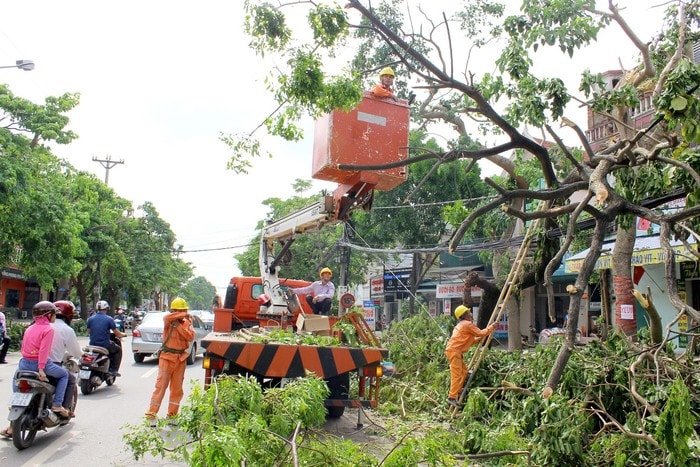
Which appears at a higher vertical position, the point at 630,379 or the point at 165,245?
the point at 165,245

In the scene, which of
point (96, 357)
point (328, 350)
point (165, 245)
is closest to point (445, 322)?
point (328, 350)

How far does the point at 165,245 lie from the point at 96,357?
33347 mm

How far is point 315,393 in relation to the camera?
473cm

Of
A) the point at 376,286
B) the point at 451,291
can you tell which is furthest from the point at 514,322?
the point at 376,286

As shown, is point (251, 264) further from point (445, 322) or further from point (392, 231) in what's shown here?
point (445, 322)

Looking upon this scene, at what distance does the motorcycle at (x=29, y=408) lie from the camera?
19.6 ft

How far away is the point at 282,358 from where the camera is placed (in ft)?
22.8

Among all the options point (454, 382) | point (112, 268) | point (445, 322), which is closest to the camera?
point (454, 382)

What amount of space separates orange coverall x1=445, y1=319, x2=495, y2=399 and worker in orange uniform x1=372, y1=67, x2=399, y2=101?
3.51 m

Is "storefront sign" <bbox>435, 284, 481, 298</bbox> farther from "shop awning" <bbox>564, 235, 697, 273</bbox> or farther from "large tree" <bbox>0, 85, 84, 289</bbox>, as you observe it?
"large tree" <bbox>0, 85, 84, 289</bbox>

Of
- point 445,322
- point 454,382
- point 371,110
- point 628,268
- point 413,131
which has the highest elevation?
point 413,131

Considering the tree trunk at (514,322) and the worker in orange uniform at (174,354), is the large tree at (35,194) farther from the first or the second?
the tree trunk at (514,322)

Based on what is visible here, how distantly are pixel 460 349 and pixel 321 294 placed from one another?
2572mm

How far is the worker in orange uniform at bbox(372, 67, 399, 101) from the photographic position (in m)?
7.50
